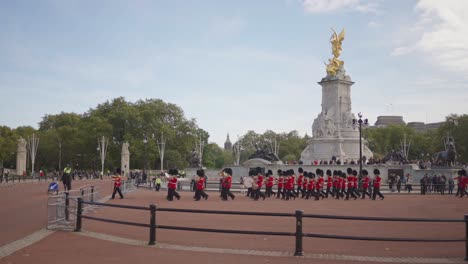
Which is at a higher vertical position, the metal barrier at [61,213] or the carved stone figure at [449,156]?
the carved stone figure at [449,156]

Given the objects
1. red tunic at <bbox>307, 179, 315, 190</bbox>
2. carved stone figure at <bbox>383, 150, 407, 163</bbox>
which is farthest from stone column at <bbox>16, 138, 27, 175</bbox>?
red tunic at <bbox>307, 179, 315, 190</bbox>

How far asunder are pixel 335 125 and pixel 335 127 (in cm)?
44

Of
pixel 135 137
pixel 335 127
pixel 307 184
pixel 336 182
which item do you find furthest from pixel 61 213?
pixel 135 137

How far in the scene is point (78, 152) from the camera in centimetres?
9138

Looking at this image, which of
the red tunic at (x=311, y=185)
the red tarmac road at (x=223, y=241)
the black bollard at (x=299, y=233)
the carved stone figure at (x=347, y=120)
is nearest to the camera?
the black bollard at (x=299, y=233)

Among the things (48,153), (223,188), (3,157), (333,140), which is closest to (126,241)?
(223,188)

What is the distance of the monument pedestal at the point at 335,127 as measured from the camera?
59406 mm

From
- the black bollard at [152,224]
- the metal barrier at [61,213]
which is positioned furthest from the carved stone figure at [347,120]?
the black bollard at [152,224]

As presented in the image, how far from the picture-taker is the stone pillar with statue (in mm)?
59406

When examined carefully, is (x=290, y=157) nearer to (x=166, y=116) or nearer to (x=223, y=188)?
(x=166, y=116)

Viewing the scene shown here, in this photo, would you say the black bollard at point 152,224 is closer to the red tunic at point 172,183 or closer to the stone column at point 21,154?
the red tunic at point 172,183

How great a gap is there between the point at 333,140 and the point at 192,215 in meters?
43.7

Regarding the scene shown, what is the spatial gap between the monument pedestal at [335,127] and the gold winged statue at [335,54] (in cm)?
83

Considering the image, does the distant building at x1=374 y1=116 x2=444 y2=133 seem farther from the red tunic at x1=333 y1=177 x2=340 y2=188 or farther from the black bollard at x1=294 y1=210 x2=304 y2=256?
the black bollard at x1=294 y1=210 x2=304 y2=256
